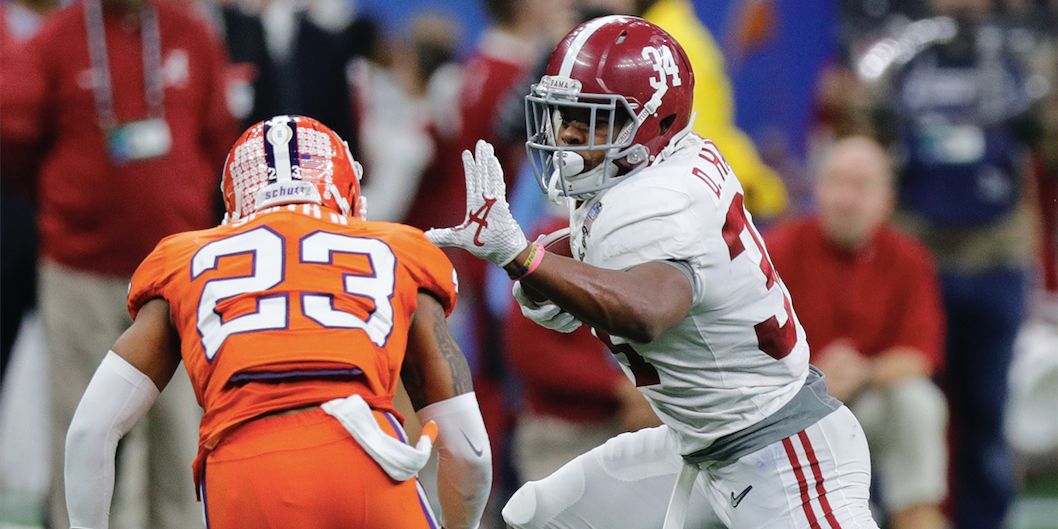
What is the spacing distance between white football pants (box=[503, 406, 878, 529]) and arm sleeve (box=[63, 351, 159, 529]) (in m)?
1.02

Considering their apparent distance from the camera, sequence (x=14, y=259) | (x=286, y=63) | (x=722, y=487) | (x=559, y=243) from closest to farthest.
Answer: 1. (x=722, y=487)
2. (x=559, y=243)
3. (x=14, y=259)
4. (x=286, y=63)

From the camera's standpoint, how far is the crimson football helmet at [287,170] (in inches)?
125

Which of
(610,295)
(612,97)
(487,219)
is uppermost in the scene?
(612,97)

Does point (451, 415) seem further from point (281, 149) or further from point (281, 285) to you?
point (281, 149)

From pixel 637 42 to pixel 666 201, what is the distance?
438 mm

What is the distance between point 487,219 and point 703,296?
1.75 feet

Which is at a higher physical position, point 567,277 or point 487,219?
point 487,219

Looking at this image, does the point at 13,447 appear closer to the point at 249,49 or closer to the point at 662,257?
the point at 249,49

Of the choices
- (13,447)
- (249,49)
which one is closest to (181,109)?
(249,49)

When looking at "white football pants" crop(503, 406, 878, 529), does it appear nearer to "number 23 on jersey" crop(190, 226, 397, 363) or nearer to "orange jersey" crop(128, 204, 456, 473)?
"orange jersey" crop(128, 204, 456, 473)

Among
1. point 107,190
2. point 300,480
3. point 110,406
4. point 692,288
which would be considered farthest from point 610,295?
point 107,190

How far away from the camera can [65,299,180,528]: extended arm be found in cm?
301

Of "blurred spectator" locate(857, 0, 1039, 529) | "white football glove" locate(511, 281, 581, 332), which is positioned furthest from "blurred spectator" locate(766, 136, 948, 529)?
"white football glove" locate(511, 281, 581, 332)

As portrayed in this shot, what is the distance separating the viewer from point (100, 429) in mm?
3016
